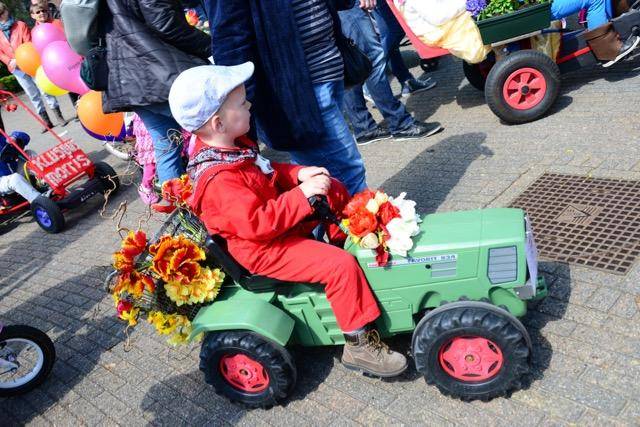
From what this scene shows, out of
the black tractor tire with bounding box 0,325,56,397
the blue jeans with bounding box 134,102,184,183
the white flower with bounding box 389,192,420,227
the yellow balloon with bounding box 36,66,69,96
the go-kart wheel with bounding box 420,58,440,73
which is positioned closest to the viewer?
the white flower with bounding box 389,192,420,227

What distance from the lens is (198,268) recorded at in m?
2.62

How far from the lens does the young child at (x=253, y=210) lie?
2359 mm

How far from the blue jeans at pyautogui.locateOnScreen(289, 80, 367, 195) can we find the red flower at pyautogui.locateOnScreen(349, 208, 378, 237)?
0.88 m

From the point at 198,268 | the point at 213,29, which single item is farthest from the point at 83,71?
the point at 198,268

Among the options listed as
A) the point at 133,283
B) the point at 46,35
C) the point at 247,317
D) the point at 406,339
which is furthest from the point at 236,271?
the point at 46,35

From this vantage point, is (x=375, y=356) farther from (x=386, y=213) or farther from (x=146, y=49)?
(x=146, y=49)

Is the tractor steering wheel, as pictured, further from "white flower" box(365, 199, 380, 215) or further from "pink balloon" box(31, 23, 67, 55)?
"pink balloon" box(31, 23, 67, 55)

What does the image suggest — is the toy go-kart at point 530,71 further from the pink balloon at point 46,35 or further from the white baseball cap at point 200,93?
the pink balloon at point 46,35

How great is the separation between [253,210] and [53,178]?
421 centimetres

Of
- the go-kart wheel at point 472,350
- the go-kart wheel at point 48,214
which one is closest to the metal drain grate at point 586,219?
the go-kart wheel at point 472,350

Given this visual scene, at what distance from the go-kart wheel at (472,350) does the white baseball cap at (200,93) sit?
1256 mm

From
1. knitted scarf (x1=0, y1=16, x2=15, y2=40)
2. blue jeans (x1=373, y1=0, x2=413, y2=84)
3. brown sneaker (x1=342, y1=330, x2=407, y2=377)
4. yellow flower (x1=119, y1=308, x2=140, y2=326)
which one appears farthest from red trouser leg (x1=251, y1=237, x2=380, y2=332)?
knitted scarf (x1=0, y1=16, x2=15, y2=40)

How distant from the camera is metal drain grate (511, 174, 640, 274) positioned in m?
3.01

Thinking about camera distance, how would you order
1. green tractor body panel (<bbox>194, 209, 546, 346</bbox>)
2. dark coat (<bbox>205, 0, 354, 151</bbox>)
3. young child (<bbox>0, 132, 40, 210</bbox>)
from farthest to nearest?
1. young child (<bbox>0, 132, 40, 210</bbox>)
2. dark coat (<bbox>205, 0, 354, 151</bbox>)
3. green tractor body panel (<bbox>194, 209, 546, 346</bbox>)
